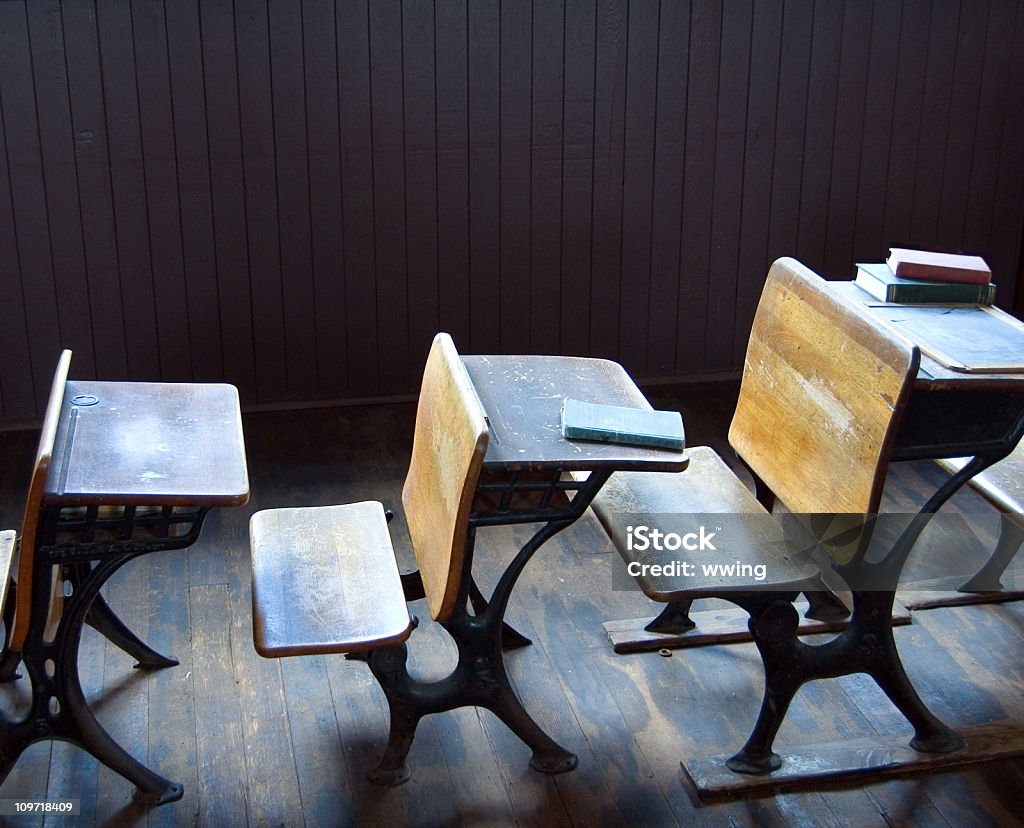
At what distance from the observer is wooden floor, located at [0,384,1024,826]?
2682 mm

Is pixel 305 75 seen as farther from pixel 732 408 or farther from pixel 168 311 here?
pixel 732 408

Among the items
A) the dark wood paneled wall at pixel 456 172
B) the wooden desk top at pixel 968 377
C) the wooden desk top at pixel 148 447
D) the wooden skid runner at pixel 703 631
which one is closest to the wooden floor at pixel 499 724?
the wooden skid runner at pixel 703 631

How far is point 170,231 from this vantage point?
460 cm

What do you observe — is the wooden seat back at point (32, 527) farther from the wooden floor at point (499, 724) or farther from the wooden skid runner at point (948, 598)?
the wooden skid runner at point (948, 598)

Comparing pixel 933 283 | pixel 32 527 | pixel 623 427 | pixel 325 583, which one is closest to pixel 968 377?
pixel 933 283

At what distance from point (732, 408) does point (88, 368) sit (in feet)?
7.98

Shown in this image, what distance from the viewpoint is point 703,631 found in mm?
3324

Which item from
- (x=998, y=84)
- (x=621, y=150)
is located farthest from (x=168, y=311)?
(x=998, y=84)

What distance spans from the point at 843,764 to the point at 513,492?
95cm

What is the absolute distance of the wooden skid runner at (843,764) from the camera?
2.74 meters

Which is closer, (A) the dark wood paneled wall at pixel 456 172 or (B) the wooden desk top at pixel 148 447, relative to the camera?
(B) the wooden desk top at pixel 148 447

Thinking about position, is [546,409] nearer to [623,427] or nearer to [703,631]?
[623,427]

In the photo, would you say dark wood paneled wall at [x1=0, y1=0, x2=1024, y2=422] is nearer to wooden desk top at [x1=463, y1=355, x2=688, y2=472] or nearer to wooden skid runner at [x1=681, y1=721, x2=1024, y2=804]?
wooden desk top at [x1=463, y1=355, x2=688, y2=472]

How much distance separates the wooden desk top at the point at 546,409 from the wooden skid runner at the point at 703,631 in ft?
2.44
